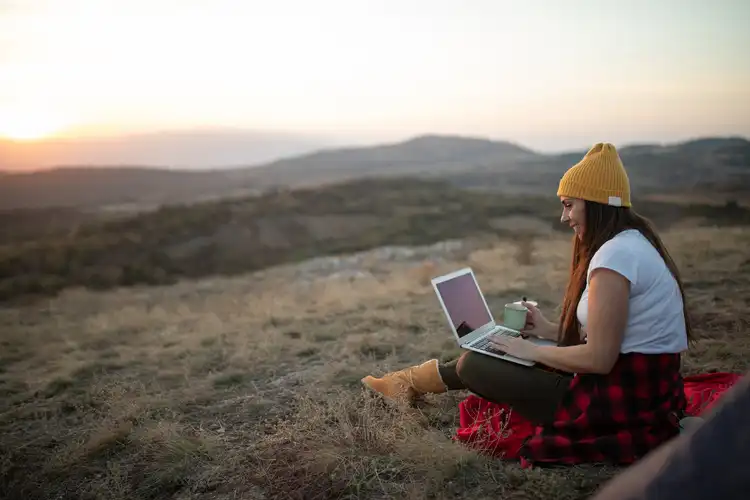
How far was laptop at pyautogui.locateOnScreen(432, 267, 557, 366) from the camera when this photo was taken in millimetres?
2871

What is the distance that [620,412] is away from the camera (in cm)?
236

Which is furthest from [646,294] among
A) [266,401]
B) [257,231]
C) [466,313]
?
[257,231]

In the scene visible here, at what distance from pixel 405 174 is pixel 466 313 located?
1860 inches

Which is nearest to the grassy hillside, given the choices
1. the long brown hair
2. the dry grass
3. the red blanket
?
the dry grass

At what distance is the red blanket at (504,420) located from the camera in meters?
2.75

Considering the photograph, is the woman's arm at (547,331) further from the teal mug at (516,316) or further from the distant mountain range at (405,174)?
the distant mountain range at (405,174)

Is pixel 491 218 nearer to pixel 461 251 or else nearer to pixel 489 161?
pixel 461 251

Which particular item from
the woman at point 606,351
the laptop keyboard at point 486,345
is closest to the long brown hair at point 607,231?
the woman at point 606,351

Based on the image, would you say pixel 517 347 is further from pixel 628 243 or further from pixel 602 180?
pixel 602 180

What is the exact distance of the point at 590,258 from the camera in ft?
8.07

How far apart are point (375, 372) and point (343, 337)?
1.40 m

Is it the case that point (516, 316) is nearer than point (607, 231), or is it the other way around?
point (607, 231)

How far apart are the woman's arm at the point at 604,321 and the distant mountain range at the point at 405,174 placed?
1841 mm

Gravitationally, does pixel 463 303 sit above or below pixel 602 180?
below
